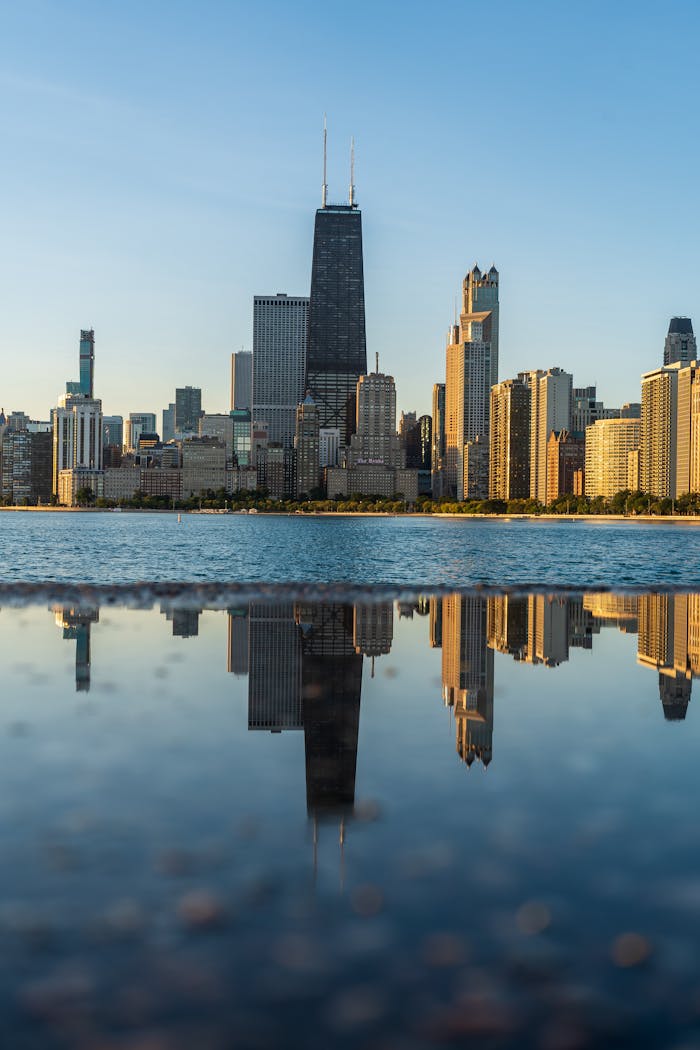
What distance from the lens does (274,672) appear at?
1734 cm

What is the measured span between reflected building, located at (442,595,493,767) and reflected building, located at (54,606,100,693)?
6.25 metres

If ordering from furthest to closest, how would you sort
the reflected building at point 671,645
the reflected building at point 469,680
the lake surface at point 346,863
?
the reflected building at point 671,645 → the reflected building at point 469,680 → the lake surface at point 346,863

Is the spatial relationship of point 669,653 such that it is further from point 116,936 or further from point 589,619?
point 116,936

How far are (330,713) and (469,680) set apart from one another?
3954 millimetres

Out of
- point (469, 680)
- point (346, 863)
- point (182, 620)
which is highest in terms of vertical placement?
point (346, 863)

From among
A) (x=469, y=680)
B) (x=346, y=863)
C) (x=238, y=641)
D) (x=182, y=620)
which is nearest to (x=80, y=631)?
(x=182, y=620)

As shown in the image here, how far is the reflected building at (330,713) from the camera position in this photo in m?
9.67

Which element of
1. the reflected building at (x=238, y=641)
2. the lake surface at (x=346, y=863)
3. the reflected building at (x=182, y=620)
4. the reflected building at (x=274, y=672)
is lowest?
the reflected building at (x=182, y=620)

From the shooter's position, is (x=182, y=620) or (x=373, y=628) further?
(x=182, y=620)

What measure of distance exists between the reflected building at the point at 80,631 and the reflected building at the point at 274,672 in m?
2.96

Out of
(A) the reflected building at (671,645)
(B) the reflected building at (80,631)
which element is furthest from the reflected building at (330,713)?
(A) the reflected building at (671,645)

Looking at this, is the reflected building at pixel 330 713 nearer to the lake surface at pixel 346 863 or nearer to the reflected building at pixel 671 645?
the lake surface at pixel 346 863

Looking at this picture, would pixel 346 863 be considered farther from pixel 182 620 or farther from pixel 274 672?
pixel 182 620

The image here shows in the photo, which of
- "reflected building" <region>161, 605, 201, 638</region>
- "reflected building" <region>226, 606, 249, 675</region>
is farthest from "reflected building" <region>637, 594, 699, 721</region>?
"reflected building" <region>161, 605, 201, 638</region>
